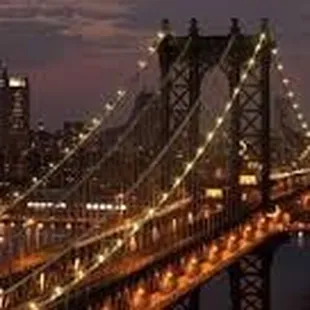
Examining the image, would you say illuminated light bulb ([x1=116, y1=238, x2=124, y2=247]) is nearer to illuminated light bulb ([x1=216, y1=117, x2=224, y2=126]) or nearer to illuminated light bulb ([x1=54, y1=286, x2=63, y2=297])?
illuminated light bulb ([x1=54, y1=286, x2=63, y2=297])

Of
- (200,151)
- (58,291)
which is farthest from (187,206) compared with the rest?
(58,291)

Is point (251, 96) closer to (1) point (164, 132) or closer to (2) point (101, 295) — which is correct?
(1) point (164, 132)

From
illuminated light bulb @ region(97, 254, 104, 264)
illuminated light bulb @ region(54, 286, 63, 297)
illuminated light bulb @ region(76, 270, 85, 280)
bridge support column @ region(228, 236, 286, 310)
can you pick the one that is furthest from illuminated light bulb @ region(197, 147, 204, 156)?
illuminated light bulb @ region(54, 286, 63, 297)

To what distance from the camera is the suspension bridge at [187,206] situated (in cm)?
3334

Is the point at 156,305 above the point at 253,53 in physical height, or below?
below

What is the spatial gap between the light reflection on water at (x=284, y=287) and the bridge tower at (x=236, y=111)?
2353 millimetres

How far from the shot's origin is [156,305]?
30578mm

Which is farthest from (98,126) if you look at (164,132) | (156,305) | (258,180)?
(156,305)

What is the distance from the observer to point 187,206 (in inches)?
1629

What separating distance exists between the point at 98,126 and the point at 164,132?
86.1 inches

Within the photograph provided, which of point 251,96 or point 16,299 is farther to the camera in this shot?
point 251,96

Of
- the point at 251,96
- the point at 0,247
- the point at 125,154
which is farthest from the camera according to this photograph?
the point at 125,154

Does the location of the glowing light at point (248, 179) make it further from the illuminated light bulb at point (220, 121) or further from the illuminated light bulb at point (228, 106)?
A: the illuminated light bulb at point (228, 106)

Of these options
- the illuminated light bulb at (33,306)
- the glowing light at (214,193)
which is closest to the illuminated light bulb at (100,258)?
the illuminated light bulb at (33,306)
